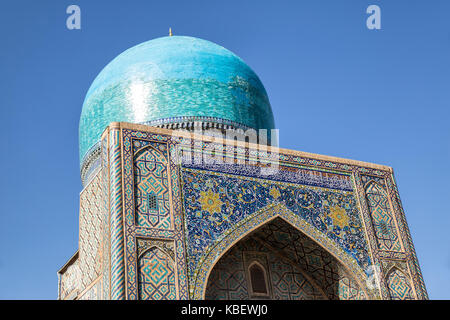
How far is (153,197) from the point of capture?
6992 mm

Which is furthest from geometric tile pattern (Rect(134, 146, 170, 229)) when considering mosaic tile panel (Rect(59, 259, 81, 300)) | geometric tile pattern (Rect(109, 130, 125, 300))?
mosaic tile panel (Rect(59, 259, 81, 300))

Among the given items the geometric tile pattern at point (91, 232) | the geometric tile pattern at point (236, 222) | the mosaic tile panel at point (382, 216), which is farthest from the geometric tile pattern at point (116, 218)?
the mosaic tile panel at point (382, 216)

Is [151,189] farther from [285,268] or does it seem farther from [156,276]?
[285,268]

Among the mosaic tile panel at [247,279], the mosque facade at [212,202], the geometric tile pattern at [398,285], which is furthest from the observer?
the geometric tile pattern at [398,285]

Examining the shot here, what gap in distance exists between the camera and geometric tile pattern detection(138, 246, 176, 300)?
21.1ft

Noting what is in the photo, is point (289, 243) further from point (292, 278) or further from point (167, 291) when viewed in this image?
point (167, 291)

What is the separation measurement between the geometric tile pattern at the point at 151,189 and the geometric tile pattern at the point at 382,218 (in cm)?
275

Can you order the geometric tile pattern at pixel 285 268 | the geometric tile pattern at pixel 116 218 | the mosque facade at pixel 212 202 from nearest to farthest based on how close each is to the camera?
1. the geometric tile pattern at pixel 116 218
2. the mosque facade at pixel 212 202
3. the geometric tile pattern at pixel 285 268

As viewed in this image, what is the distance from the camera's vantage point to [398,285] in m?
7.86

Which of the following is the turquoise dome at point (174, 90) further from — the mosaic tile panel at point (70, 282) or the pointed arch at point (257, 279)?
the pointed arch at point (257, 279)

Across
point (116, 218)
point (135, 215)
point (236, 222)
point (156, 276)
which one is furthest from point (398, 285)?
point (116, 218)

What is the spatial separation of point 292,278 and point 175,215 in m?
1.89

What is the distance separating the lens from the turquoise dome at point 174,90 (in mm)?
8648

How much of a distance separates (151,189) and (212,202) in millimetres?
716
